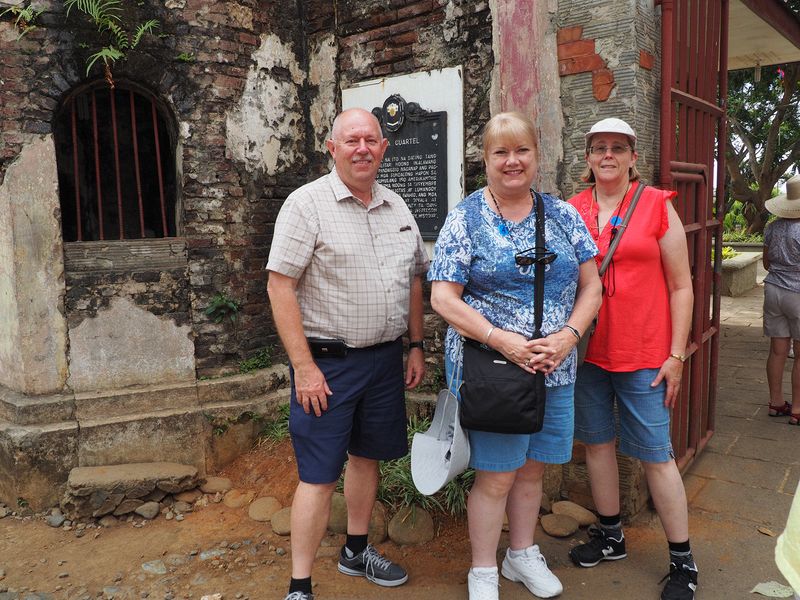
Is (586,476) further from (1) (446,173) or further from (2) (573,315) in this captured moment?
(1) (446,173)

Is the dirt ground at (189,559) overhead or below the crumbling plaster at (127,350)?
below

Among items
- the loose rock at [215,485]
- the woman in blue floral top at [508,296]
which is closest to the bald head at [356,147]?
the woman in blue floral top at [508,296]

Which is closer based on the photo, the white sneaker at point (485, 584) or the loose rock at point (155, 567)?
the white sneaker at point (485, 584)

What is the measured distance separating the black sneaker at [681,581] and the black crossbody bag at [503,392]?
105 centimetres

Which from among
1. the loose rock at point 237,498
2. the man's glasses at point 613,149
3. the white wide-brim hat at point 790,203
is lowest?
the loose rock at point 237,498

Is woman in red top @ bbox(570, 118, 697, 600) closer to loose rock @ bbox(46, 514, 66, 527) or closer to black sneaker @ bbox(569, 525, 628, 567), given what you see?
black sneaker @ bbox(569, 525, 628, 567)

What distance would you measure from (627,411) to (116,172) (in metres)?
3.50

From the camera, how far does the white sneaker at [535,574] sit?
9.37ft

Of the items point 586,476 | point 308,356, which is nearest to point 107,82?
point 308,356

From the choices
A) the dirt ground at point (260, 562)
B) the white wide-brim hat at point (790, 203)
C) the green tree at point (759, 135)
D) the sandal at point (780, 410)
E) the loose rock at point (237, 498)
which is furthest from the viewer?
the green tree at point (759, 135)

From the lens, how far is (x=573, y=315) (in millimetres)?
2576

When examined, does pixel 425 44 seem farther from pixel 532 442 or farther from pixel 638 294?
pixel 532 442

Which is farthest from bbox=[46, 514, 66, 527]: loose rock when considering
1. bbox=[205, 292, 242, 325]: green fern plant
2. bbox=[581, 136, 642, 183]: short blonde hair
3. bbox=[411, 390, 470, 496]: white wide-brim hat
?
bbox=[581, 136, 642, 183]: short blonde hair

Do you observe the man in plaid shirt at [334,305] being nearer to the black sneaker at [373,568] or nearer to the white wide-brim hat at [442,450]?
the white wide-brim hat at [442,450]
